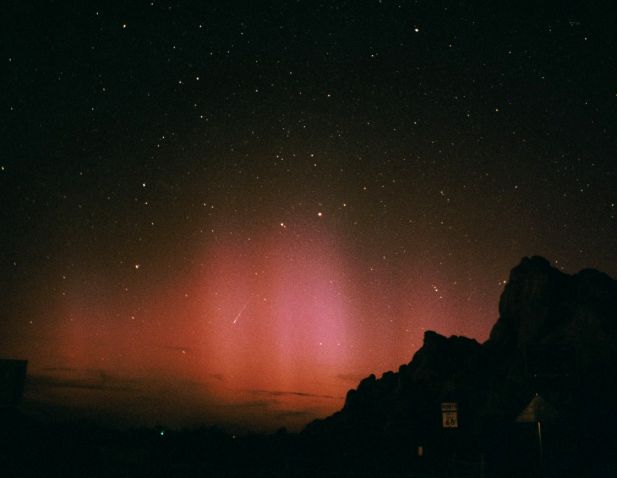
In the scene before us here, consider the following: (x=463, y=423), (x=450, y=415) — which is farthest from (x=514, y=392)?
(x=450, y=415)

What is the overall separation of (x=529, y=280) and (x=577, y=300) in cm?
778

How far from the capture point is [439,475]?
17078 mm

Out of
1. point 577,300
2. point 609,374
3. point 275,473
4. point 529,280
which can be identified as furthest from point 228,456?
point 529,280

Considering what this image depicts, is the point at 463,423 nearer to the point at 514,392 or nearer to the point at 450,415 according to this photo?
the point at 514,392

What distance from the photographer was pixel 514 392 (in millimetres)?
56844

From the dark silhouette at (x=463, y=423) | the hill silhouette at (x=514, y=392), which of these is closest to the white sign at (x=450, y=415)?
the dark silhouette at (x=463, y=423)

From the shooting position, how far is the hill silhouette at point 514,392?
69.2 ft

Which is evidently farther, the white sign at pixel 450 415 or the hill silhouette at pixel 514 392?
the hill silhouette at pixel 514 392

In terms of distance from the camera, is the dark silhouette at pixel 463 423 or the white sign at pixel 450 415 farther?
the dark silhouette at pixel 463 423

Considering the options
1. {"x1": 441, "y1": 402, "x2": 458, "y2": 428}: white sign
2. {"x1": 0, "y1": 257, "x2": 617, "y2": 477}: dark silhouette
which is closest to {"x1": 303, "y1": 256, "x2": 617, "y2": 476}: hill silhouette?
{"x1": 0, "y1": 257, "x2": 617, "y2": 477}: dark silhouette

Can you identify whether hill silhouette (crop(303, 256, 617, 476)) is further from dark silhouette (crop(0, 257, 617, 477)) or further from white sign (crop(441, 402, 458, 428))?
white sign (crop(441, 402, 458, 428))

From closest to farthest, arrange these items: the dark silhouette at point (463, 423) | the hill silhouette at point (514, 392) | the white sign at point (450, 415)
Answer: the white sign at point (450, 415) → the dark silhouette at point (463, 423) → the hill silhouette at point (514, 392)

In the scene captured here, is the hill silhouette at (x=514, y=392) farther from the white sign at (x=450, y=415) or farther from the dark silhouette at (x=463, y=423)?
the white sign at (x=450, y=415)

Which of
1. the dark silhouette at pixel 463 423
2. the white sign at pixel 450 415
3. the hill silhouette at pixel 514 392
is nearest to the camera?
the white sign at pixel 450 415
